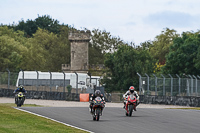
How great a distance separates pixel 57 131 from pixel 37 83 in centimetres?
3802

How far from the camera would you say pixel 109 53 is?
2963 inches

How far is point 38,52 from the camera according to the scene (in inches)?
4897

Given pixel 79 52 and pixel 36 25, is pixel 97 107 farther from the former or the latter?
pixel 36 25

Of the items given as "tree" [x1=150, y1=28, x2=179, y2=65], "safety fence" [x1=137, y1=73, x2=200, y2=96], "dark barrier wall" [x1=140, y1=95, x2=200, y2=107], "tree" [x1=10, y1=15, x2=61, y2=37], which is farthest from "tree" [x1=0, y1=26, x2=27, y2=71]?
"safety fence" [x1=137, y1=73, x2=200, y2=96]

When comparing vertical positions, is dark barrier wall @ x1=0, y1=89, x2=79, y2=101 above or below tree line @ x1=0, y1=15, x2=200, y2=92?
below

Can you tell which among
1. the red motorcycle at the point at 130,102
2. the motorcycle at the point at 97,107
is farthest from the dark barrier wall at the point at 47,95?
the motorcycle at the point at 97,107

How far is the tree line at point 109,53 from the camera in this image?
7281 centimetres

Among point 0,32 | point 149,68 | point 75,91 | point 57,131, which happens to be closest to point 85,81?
point 75,91

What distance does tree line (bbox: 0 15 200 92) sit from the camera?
72.8 m

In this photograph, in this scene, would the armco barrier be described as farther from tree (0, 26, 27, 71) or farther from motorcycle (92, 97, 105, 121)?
tree (0, 26, 27, 71)

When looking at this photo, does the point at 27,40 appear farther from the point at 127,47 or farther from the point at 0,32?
the point at 127,47

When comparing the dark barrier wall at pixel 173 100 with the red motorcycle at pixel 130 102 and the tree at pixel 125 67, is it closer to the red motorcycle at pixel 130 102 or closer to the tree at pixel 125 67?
the red motorcycle at pixel 130 102

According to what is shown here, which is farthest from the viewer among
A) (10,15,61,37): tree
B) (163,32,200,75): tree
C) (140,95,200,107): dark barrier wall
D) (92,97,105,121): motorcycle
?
(10,15,61,37): tree

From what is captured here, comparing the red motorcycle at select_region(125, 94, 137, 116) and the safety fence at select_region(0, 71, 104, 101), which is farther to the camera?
the safety fence at select_region(0, 71, 104, 101)
